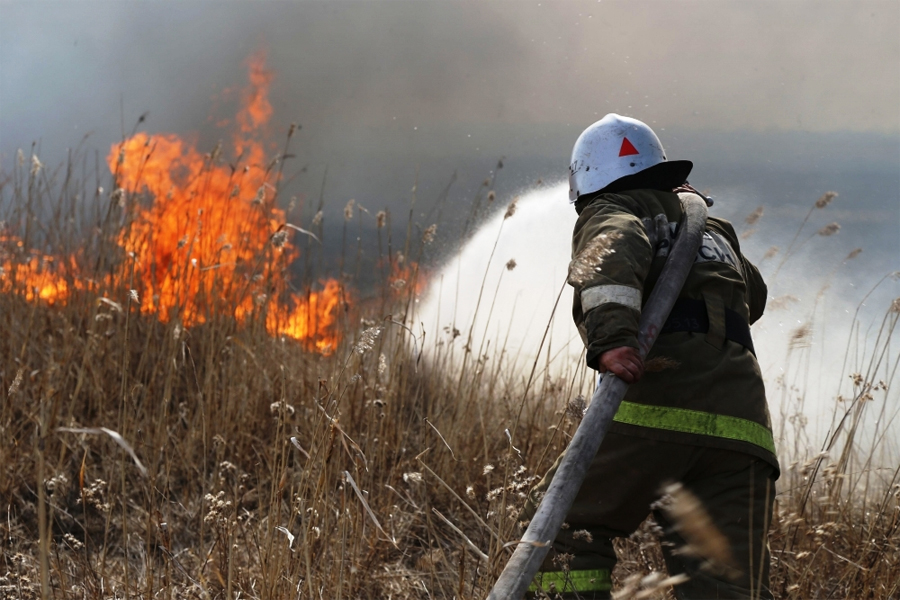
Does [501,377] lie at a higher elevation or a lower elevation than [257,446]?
higher

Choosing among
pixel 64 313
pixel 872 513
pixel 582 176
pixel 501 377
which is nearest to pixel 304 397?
pixel 501 377

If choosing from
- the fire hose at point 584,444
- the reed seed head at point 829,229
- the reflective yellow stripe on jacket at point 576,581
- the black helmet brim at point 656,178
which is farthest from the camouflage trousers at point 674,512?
the reed seed head at point 829,229

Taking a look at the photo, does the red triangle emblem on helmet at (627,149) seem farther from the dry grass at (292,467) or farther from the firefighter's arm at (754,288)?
the dry grass at (292,467)

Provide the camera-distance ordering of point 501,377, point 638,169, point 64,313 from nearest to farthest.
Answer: point 638,169
point 501,377
point 64,313

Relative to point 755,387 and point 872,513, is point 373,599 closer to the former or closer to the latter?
point 755,387

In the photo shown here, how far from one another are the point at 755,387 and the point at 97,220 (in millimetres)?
3804

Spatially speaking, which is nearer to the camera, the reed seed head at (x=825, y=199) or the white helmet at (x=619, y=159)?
the white helmet at (x=619, y=159)

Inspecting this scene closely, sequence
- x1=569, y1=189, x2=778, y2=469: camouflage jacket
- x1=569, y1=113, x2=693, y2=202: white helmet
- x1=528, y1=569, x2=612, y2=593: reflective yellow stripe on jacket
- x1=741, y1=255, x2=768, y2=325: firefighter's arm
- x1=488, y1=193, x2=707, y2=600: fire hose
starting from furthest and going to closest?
x1=741, y1=255, x2=768, y2=325: firefighter's arm → x1=569, y1=113, x2=693, y2=202: white helmet → x1=528, y1=569, x2=612, y2=593: reflective yellow stripe on jacket → x1=569, y1=189, x2=778, y2=469: camouflage jacket → x1=488, y1=193, x2=707, y2=600: fire hose

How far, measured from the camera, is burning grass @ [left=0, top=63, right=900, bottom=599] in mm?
2162

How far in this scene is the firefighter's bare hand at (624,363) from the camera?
64.1 inches

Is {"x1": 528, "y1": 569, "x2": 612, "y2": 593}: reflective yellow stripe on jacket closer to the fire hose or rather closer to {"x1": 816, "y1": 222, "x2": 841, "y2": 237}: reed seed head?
the fire hose

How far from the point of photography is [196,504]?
10.1 feet

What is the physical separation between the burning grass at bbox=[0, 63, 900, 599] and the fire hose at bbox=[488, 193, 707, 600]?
0.13m

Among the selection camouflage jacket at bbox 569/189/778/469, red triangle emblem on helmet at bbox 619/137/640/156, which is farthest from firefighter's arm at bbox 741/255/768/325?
red triangle emblem on helmet at bbox 619/137/640/156
